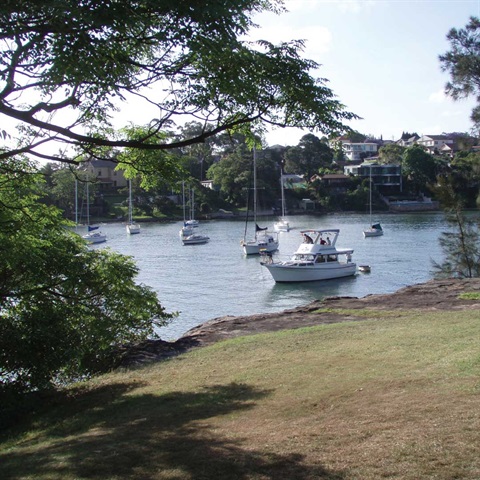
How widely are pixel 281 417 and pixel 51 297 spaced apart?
5.74 meters

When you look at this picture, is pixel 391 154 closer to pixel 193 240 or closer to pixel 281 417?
pixel 193 240

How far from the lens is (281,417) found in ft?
23.8

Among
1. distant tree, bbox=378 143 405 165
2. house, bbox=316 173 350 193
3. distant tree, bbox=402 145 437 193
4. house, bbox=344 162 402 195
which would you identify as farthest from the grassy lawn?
distant tree, bbox=378 143 405 165

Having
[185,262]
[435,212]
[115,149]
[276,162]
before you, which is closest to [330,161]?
[276,162]

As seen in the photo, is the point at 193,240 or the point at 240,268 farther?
the point at 193,240

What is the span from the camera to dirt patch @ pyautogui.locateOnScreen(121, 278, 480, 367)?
46.3ft

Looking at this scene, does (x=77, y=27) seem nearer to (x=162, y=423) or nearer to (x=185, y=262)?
(x=162, y=423)

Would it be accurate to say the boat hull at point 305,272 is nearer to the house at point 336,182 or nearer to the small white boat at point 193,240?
the small white boat at point 193,240

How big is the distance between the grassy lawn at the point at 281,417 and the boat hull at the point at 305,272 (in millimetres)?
25745

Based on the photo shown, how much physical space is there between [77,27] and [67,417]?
227 inches

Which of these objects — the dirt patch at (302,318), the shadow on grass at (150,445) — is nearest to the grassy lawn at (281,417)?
the shadow on grass at (150,445)

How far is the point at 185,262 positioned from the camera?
48156 mm

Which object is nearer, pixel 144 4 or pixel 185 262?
pixel 144 4

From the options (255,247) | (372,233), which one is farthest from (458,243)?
(372,233)
